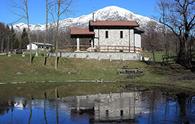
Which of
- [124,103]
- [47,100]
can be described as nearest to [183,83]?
[124,103]

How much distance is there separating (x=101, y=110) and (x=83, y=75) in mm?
24879

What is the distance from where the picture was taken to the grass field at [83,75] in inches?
1468

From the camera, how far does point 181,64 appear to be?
5716cm

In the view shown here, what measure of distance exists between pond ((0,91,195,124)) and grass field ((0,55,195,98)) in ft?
27.6

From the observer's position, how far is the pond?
17.7 meters

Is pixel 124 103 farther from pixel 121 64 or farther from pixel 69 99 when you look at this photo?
pixel 121 64

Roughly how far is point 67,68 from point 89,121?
32.8 metres

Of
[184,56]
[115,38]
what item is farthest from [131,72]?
[115,38]

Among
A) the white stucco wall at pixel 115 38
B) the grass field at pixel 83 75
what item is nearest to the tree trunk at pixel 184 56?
the grass field at pixel 83 75

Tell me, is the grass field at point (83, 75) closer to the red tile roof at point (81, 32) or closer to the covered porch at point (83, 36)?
the covered porch at point (83, 36)

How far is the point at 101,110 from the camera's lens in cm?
2098

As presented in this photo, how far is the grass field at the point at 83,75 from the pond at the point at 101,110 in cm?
841

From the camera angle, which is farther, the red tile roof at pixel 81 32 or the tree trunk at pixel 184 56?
the red tile roof at pixel 81 32

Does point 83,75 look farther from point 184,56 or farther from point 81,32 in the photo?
point 184,56
